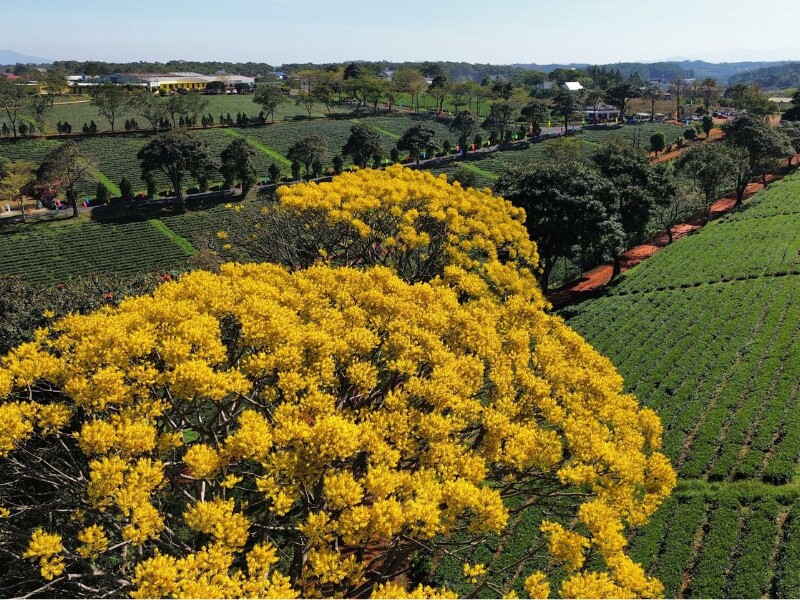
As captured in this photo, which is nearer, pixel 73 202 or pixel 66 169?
pixel 66 169

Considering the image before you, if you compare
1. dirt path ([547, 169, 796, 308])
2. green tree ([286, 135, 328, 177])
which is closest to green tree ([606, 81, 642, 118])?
dirt path ([547, 169, 796, 308])

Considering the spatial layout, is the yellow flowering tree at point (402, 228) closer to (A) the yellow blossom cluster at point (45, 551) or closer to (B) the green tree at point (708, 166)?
(A) the yellow blossom cluster at point (45, 551)

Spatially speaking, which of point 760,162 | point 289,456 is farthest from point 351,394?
point 760,162

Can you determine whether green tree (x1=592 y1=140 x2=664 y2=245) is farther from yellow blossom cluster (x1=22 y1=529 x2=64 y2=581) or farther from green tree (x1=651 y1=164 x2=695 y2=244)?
yellow blossom cluster (x1=22 y1=529 x2=64 y2=581)

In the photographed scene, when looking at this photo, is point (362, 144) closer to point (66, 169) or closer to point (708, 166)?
point (66, 169)

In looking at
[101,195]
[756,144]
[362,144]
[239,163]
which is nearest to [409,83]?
[362,144]

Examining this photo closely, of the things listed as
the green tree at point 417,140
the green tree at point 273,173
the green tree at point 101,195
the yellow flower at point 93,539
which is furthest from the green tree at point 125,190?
the yellow flower at point 93,539

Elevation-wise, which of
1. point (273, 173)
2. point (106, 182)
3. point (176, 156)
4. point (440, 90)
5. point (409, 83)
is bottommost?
point (106, 182)

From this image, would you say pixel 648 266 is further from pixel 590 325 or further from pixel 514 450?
pixel 514 450
